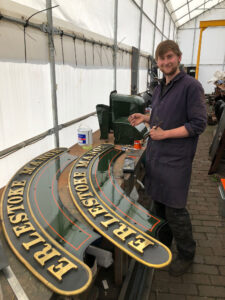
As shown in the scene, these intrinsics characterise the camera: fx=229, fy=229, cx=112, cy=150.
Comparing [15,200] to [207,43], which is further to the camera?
[207,43]

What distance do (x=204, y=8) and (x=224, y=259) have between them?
14.9 meters

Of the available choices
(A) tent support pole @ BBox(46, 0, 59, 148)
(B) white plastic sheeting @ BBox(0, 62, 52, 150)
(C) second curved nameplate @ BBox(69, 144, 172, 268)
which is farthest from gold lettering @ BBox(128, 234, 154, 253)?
(A) tent support pole @ BBox(46, 0, 59, 148)

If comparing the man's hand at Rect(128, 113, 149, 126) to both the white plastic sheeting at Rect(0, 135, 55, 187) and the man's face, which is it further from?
the white plastic sheeting at Rect(0, 135, 55, 187)

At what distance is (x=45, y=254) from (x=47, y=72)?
183 cm

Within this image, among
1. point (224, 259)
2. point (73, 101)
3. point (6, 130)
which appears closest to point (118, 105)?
point (73, 101)

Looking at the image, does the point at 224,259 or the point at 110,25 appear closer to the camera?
the point at 224,259

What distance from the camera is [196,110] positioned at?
160 cm

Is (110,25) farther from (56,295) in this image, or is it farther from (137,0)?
(56,295)

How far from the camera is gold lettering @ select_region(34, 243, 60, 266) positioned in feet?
3.28

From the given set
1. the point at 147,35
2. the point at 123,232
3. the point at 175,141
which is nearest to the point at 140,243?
the point at 123,232

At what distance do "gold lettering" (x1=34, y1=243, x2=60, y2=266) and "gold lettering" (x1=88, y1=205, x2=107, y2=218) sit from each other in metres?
0.34

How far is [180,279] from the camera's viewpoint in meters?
2.11

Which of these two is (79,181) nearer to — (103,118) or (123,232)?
(123,232)

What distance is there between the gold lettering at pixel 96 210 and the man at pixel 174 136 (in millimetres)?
641
